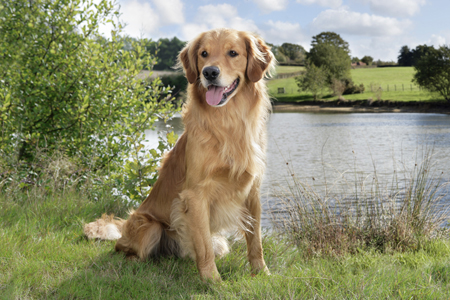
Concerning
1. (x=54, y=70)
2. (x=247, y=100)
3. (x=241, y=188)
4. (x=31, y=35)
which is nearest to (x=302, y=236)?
(x=241, y=188)

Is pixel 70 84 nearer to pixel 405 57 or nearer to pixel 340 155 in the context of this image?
pixel 340 155

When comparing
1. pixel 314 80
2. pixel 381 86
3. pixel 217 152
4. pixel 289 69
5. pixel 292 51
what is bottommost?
pixel 217 152

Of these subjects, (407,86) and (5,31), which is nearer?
(5,31)

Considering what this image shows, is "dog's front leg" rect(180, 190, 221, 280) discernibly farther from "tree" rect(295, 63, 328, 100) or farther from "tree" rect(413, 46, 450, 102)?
"tree" rect(295, 63, 328, 100)

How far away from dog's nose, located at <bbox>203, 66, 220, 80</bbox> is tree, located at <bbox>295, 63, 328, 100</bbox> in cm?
6112

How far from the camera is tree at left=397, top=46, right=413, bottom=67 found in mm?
91688

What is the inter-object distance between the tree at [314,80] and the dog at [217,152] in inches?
2393

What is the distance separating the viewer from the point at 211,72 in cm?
292

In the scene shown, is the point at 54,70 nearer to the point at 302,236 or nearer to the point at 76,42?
the point at 76,42

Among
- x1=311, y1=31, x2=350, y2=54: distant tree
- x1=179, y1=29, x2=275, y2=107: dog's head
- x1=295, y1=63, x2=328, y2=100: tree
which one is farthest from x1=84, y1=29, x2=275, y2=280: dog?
x1=311, y1=31, x2=350, y2=54: distant tree

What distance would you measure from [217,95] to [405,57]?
335 ft

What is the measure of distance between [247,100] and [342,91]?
2406 inches

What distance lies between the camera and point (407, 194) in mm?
4918

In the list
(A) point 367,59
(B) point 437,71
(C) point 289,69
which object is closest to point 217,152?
(B) point 437,71
